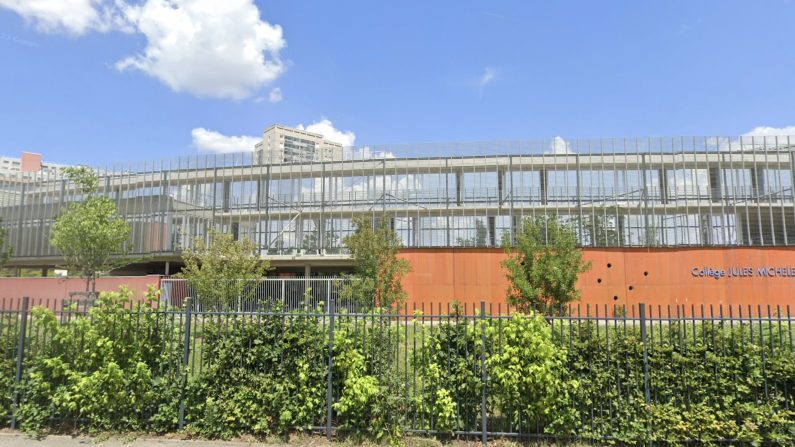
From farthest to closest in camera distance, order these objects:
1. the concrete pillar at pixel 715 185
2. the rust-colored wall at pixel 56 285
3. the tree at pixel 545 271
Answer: the concrete pillar at pixel 715 185 → the rust-colored wall at pixel 56 285 → the tree at pixel 545 271

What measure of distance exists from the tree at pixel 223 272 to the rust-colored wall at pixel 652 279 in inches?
426

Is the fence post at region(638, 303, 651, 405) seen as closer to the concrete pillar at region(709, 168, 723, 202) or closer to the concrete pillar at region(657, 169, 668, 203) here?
the concrete pillar at region(657, 169, 668, 203)

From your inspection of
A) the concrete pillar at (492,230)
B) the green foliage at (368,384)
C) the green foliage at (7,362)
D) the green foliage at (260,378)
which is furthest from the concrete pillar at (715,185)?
the green foliage at (7,362)

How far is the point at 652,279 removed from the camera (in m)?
28.5

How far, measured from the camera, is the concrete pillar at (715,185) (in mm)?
32594

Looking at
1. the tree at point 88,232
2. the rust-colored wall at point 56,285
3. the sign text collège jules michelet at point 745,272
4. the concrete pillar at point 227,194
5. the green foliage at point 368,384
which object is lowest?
the green foliage at point 368,384

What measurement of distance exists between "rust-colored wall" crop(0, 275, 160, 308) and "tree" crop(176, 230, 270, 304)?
917cm

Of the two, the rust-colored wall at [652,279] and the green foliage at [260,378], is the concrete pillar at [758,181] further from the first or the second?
the green foliage at [260,378]

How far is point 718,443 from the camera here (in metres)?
6.80

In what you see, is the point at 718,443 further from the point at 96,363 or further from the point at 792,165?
the point at 792,165

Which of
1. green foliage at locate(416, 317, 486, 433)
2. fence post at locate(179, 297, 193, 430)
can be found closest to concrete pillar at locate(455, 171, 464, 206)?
green foliage at locate(416, 317, 486, 433)

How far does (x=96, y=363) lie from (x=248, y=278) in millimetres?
12866

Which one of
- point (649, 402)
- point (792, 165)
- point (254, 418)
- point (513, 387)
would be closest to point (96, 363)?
point (254, 418)

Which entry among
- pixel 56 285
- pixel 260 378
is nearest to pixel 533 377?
pixel 260 378
